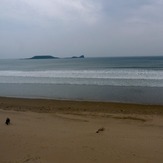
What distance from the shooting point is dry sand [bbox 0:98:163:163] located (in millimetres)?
5688

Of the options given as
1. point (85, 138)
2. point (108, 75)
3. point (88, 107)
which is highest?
point (108, 75)

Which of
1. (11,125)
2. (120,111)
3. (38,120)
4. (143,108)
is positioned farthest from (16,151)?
(143,108)

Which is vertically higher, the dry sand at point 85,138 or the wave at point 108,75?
the wave at point 108,75

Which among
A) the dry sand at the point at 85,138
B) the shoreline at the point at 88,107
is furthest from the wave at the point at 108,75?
the dry sand at the point at 85,138

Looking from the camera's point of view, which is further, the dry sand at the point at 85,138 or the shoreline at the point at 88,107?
the shoreline at the point at 88,107

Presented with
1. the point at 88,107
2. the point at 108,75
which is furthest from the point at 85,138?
the point at 108,75

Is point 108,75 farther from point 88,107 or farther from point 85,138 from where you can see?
point 85,138

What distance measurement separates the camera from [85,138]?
23.2 ft

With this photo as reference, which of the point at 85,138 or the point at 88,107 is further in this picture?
the point at 88,107

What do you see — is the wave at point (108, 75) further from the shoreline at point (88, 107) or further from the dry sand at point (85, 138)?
the dry sand at point (85, 138)

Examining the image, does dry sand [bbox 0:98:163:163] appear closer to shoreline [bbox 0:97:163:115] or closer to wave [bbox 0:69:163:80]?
shoreline [bbox 0:97:163:115]

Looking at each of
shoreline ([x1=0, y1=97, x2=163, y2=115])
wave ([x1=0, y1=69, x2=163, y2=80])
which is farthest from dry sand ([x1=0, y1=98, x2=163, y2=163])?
wave ([x1=0, y1=69, x2=163, y2=80])

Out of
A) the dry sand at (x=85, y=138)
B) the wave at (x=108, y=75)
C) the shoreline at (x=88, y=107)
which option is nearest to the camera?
the dry sand at (x=85, y=138)

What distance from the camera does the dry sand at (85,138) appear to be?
5.69 meters
